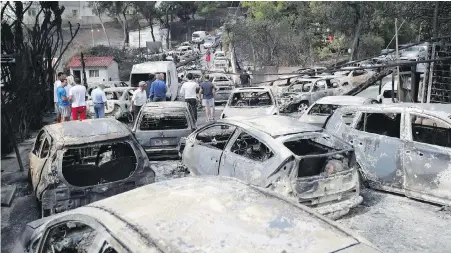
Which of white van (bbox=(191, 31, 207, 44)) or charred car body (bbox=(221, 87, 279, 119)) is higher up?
white van (bbox=(191, 31, 207, 44))

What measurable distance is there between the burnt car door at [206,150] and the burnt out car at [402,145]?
6.73ft

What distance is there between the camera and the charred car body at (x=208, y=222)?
2586 millimetres

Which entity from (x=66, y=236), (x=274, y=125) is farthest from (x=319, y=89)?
(x=66, y=236)

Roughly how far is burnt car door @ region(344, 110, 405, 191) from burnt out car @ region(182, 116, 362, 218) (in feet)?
3.25

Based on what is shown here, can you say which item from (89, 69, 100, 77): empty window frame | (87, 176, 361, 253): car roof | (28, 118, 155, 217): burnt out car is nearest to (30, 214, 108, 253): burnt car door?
(87, 176, 361, 253): car roof

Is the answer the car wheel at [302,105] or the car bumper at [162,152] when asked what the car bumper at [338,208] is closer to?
the car bumper at [162,152]

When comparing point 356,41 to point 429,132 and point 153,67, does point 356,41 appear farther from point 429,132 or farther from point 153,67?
point 429,132

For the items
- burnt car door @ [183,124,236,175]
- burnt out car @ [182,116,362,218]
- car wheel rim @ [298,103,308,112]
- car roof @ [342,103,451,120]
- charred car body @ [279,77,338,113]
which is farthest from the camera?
car wheel rim @ [298,103,308,112]

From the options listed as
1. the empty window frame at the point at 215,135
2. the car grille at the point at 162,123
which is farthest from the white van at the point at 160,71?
the empty window frame at the point at 215,135

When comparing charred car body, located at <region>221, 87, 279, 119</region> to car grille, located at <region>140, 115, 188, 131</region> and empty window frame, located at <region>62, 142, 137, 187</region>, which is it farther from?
empty window frame, located at <region>62, 142, 137, 187</region>

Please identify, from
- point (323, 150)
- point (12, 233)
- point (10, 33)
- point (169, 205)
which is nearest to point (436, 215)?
point (323, 150)

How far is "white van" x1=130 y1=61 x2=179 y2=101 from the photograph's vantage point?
1828 centimetres

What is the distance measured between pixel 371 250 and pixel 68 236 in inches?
107

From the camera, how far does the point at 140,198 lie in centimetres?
327
